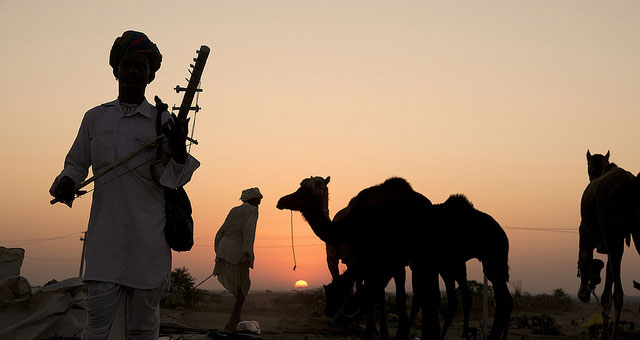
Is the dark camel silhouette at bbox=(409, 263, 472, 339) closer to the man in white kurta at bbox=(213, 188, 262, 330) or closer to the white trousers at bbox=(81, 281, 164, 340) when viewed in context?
the man in white kurta at bbox=(213, 188, 262, 330)

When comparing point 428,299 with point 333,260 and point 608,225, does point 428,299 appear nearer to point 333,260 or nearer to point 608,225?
point 608,225

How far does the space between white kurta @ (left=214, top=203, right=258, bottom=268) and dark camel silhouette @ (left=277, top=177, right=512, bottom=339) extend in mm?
2047

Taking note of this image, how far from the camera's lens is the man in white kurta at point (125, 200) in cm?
420

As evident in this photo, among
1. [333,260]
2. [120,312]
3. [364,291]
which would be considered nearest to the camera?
[120,312]

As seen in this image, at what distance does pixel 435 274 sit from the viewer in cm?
953

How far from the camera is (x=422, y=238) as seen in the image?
31.9 ft

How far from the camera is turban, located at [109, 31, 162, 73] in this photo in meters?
4.70

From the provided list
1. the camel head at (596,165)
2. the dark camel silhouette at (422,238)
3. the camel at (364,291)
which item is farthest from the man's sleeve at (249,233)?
the camel head at (596,165)

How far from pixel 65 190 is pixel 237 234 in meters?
8.29

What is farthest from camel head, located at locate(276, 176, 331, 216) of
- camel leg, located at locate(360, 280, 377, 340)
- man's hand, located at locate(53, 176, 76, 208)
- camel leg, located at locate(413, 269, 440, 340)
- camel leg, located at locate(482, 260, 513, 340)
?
man's hand, located at locate(53, 176, 76, 208)

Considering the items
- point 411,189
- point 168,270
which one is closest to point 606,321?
point 411,189

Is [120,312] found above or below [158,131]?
below

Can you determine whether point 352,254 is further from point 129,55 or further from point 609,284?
point 129,55

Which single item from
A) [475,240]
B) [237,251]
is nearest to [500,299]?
[475,240]
